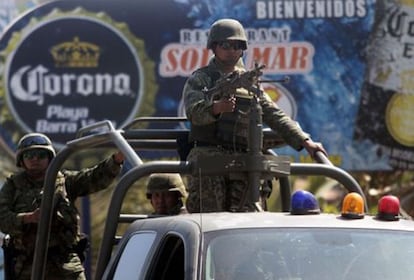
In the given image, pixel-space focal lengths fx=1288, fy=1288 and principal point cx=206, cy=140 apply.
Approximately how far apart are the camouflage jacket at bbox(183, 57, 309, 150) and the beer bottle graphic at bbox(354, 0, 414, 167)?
5.34 meters

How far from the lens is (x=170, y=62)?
12195mm

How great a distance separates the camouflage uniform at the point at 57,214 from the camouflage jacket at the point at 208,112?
0.88 m

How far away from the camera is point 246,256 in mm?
4773

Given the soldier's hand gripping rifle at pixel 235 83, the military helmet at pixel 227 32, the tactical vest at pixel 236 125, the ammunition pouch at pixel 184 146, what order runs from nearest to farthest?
the soldier's hand gripping rifle at pixel 235 83
the tactical vest at pixel 236 125
the military helmet at pixel 227 32
the ammunition pouch at pixel 184 146

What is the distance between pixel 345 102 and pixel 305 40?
0.71 meters

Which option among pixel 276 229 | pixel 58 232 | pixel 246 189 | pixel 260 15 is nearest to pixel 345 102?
pixel 260 15

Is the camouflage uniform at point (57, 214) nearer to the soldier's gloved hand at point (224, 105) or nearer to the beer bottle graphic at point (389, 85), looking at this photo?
the soldier's gloved hand at point (224, 105)

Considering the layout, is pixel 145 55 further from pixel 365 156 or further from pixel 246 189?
pixel 246 189

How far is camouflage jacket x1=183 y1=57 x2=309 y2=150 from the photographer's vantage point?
6383mm

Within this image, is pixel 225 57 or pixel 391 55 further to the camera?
pixel 391 55

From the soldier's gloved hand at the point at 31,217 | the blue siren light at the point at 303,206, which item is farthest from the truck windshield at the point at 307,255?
the soldier's gloved hand at the point at 31,217

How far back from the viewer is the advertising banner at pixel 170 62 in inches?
477

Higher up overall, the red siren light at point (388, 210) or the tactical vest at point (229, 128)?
the tactical vest at point (229, 128)

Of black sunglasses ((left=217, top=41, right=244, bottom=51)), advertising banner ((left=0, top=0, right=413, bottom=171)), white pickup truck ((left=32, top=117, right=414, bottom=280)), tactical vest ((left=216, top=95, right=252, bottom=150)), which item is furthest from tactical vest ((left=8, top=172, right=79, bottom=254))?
advertising banner ((left=0, top=0, right=413, bottom=171))
